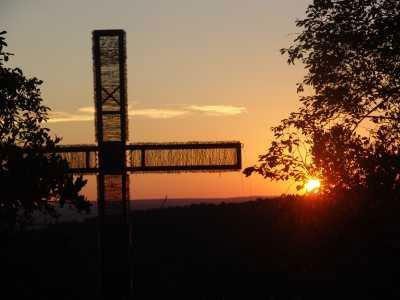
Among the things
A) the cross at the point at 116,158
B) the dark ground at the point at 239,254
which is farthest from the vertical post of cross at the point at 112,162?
the dark ground at the point at 239,254

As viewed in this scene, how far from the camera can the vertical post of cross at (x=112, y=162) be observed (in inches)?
965

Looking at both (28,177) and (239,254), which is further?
(239,254)

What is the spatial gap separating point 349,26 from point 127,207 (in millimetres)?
9657

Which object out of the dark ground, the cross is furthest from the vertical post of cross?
the dark ground

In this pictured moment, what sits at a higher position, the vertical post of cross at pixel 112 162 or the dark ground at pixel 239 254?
the vertical post of cross at pixel 112 162

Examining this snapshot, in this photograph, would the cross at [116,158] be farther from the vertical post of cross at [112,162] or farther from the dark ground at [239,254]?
the dark ground at [239,254]

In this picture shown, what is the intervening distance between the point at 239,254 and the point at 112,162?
13.7 meters

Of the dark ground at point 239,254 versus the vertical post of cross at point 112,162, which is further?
the dark ground at point 239,254

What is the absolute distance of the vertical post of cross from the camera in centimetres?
2452

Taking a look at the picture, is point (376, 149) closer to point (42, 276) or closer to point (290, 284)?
point (290, 284)

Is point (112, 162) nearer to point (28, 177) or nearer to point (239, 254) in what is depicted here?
point (28, 177)

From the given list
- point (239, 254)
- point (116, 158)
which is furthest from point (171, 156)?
point (239, 254)

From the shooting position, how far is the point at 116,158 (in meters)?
24.6

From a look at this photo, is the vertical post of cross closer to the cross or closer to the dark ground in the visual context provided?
the cross
